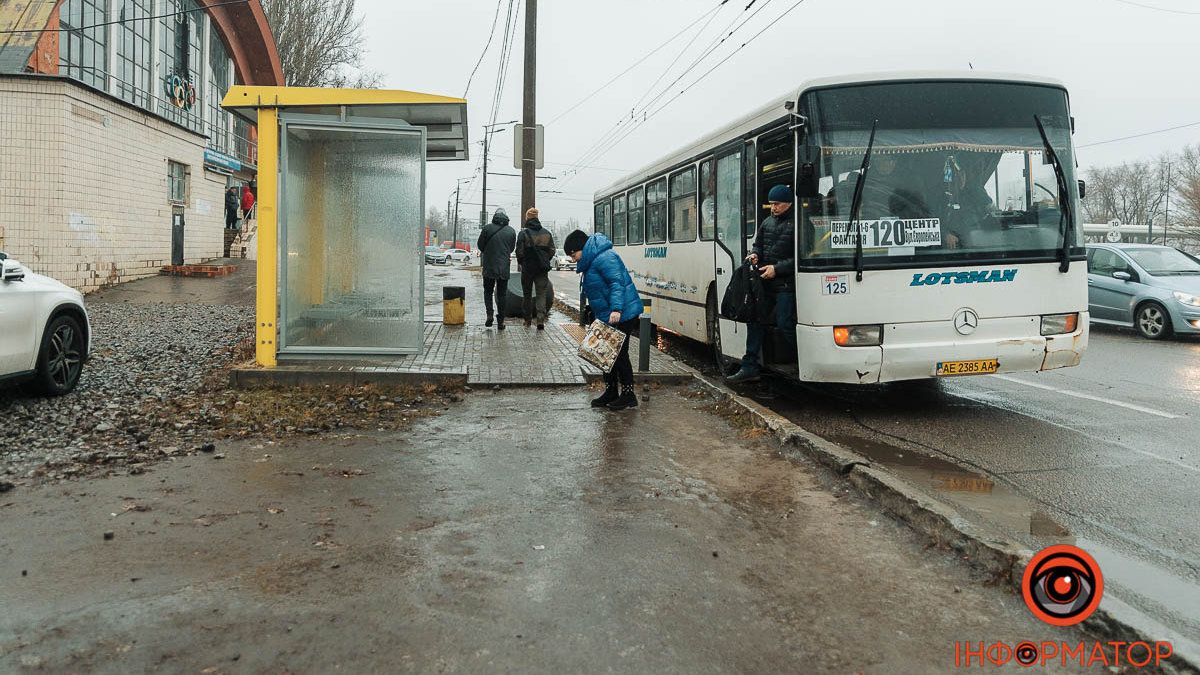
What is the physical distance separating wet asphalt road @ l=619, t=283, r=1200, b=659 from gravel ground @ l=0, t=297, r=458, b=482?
4.02 metres

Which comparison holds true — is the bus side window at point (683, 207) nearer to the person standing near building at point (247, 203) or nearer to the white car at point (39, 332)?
the white car at point (39, 332)

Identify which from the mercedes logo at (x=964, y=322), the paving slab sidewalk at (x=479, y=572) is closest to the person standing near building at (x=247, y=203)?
the paving slab sidewalk at (x=479, y=572)

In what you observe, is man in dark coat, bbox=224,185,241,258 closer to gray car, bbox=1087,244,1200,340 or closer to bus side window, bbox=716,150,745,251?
bus side window, bbox=716,150,745,251

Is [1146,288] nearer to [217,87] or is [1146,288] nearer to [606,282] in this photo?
[606,282]

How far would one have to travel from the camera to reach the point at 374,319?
402 inches

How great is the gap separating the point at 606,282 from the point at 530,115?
9.21 meters

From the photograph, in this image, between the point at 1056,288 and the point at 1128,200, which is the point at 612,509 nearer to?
the point at 1056,288

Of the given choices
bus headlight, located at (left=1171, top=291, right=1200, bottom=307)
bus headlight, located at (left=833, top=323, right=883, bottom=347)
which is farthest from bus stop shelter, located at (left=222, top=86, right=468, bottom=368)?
bus headlight, located at (left=1171, top=291, right=1200, bottom=307)

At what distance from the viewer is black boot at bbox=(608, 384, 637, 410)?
816 centimetres

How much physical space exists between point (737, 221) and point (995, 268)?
2883 millimetres

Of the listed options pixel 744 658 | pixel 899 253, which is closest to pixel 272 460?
pixel 744 658

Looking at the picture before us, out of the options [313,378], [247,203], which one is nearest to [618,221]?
[313,378]

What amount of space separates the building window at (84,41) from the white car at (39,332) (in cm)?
2017

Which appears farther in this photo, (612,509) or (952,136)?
(952,136)
